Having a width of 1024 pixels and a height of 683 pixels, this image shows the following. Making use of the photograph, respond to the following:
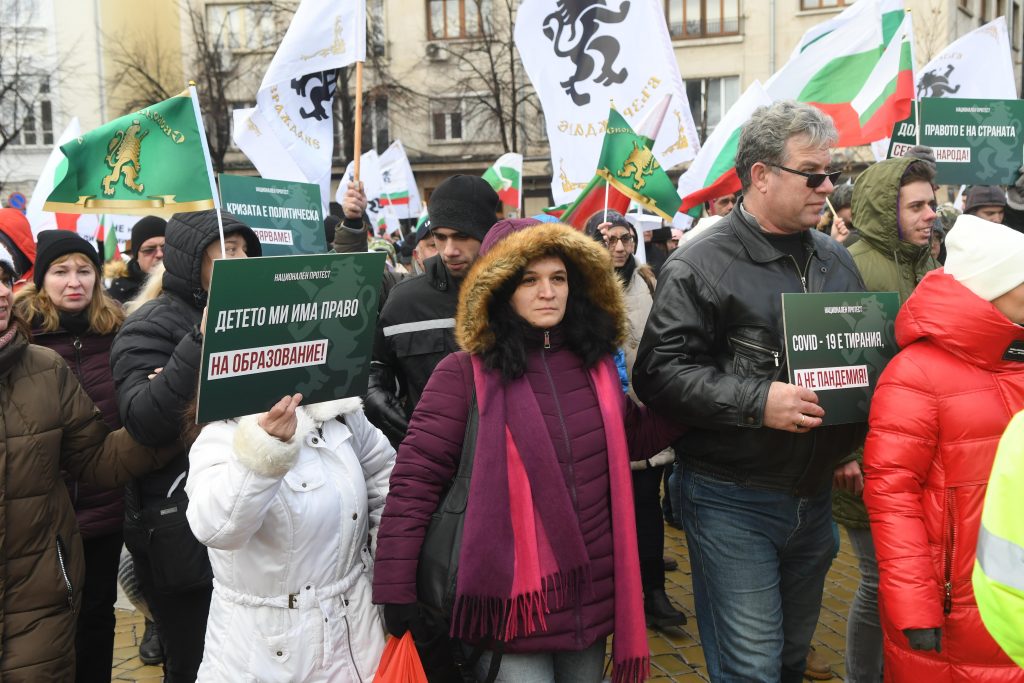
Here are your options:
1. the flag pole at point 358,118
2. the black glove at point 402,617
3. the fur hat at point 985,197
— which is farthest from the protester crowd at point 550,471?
the fur hat at point 985,197

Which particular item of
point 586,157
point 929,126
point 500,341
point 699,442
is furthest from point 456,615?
point 929,126

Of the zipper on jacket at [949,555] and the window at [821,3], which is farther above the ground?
the window at [821,3]

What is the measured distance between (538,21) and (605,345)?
388 centimetres

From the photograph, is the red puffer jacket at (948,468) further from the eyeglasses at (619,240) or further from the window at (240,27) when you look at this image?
the window at (240,27)

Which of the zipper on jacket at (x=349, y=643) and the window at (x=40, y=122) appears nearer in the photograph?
the zipper on jacket at (x=349, y=643)

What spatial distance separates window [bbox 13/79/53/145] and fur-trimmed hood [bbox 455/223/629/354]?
123ft

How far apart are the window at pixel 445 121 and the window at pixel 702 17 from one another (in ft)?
27.1

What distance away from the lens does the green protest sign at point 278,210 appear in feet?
17.5

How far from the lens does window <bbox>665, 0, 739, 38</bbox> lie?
33750 millimetres

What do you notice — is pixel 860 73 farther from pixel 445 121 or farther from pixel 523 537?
pixel 445 121

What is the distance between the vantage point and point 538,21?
6.41 meters

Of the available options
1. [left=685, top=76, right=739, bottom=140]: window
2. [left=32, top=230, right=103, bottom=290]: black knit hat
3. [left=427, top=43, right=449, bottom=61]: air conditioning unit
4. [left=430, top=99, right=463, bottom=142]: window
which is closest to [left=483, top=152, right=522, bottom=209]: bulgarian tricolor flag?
[left=32, top=230, right=103, bottom=290]: black knit hat

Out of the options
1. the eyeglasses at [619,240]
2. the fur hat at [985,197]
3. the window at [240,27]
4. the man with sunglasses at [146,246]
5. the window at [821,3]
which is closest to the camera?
the eyeglasses at [619,240]

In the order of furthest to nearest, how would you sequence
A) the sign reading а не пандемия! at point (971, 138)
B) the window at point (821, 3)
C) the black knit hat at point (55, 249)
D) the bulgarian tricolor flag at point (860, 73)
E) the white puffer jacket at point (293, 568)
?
the window at point (821, 3) → the bulgarian tricolor flag at point (860, 73) → the sign reading а не пандемия! at point (971, 138) → the black knit hat at point (55, 249) → the white puffer jacket at point (293, 568)
